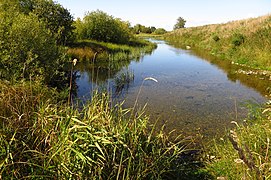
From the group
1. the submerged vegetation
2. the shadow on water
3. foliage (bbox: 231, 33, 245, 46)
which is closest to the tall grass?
the submerged vegetation

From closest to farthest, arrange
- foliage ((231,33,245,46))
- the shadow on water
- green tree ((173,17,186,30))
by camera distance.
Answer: the shadow on water, foliage ((231,33,245,46)), green tree ((173,17,186,30))

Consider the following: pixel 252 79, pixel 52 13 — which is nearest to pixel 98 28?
pixel 52 13

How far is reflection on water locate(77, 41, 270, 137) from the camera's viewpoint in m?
6.93

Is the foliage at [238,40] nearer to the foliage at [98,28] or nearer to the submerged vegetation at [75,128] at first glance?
the submerged vegetation at [75,128]

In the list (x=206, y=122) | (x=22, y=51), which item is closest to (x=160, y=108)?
(x=206, y=122)

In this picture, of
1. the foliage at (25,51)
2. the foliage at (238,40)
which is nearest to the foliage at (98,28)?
the foliage at (238,40)

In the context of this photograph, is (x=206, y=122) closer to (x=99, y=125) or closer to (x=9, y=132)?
(x=99, y=125)

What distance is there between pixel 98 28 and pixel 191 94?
17088 mm

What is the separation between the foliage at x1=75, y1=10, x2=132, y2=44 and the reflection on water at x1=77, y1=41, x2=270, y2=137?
31.8ft

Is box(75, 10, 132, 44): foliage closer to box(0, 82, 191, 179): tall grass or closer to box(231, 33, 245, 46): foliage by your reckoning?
box(231, 33, 245, 46): foliage

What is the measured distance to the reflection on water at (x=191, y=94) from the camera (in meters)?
6.93

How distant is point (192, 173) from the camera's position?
406 cm

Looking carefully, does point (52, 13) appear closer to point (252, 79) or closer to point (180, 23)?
point (252, 79)

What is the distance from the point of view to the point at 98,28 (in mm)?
24453
